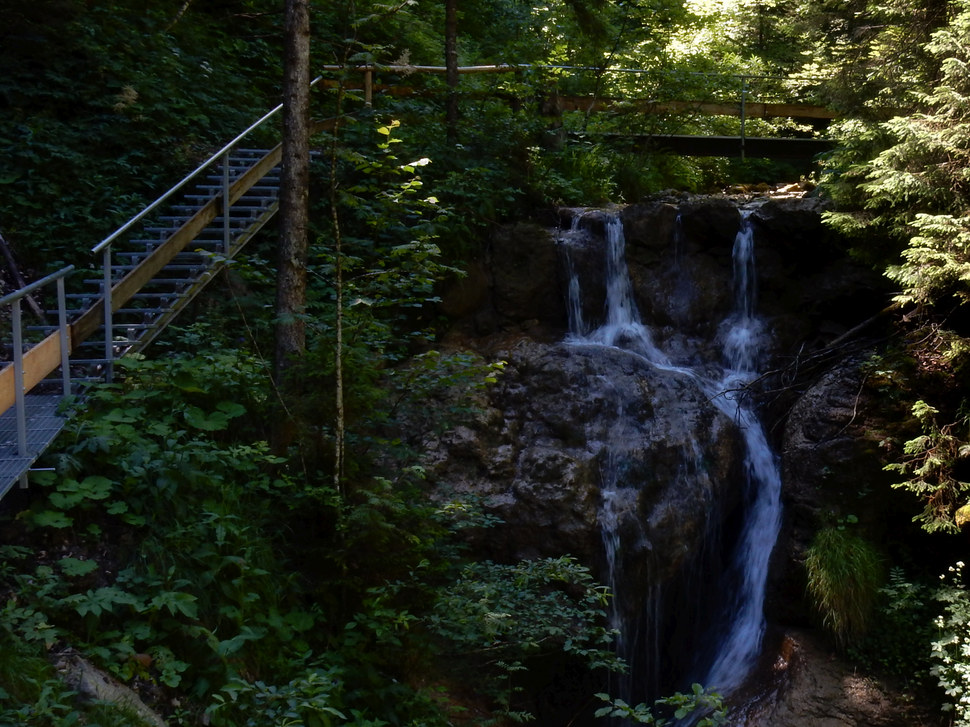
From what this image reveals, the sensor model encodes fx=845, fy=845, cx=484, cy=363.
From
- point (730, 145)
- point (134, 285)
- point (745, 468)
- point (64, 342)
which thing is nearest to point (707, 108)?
point (730, 145)

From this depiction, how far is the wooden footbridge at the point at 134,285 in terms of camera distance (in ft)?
18.8

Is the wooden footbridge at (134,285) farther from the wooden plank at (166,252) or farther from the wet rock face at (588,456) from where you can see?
the wet rock face at (588,456)

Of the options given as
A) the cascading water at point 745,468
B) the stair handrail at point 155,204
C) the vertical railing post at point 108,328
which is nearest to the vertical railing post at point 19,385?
the vertical railing post at point 108,328

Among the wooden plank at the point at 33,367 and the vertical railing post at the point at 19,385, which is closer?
the vertical railing post at the point at 19,385

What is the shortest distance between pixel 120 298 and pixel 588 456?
16.5 ft

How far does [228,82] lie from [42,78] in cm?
280

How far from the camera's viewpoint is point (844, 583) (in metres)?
8.18

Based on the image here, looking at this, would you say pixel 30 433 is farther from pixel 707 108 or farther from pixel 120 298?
pixel 707 108

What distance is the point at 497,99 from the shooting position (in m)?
13.2

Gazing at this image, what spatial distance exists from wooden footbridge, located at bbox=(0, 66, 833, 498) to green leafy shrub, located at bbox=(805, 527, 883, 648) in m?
6.22

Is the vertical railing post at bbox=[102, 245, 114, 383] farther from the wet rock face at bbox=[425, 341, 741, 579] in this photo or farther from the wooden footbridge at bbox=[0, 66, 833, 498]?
the wet rock face at bbox=[425, 341, 741, 579]

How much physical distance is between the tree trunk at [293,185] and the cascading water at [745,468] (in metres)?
3.91

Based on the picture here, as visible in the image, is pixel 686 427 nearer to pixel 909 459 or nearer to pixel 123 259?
pixel 909 459

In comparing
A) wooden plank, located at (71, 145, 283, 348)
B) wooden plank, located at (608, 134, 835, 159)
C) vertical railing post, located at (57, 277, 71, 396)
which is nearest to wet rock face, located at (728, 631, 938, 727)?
vertical railing post, located at (57, 277, 71, 396)
